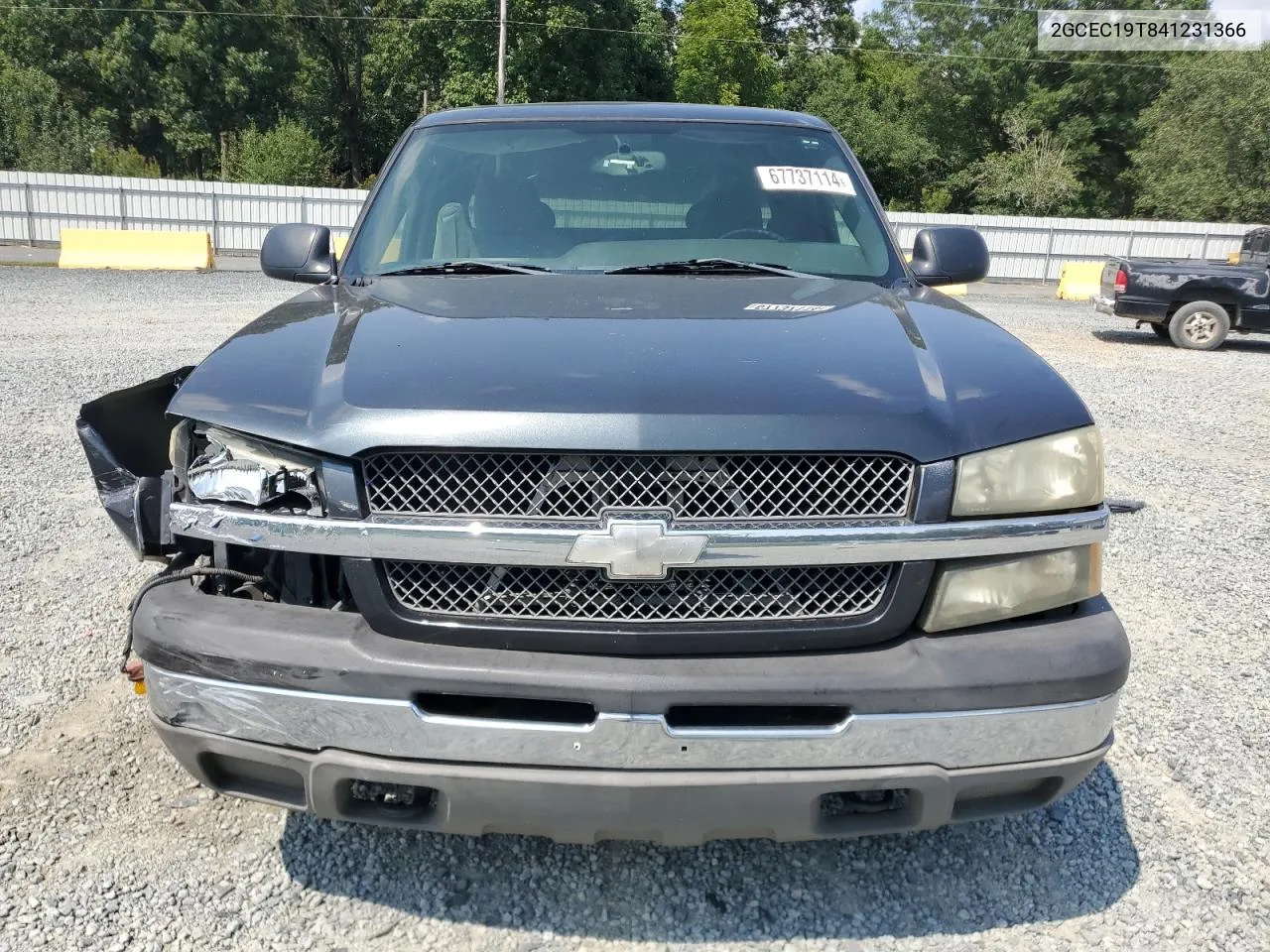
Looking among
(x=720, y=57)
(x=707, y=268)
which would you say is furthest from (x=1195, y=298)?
(x=720, y=57)

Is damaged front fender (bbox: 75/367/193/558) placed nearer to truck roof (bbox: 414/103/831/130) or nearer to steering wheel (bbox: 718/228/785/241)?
truck roof (bbox: 414/103/831/130)

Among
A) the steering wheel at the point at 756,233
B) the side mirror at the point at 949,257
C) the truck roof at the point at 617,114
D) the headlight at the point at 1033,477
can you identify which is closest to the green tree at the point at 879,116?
the truck roof at the point at 617,114

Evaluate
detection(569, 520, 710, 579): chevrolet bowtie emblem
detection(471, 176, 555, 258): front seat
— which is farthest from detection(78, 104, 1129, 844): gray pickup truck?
detection(471, 176, 555, 258): front seat

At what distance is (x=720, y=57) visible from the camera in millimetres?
45094

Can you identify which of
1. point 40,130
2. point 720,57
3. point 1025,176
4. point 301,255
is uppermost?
point 720,57

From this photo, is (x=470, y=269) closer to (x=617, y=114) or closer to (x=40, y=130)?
(x=617, y=114)

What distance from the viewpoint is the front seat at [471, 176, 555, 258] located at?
324 centimetres

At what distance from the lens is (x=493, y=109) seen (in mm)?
3811

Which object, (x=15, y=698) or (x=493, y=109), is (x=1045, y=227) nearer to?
(x=493, y=109)

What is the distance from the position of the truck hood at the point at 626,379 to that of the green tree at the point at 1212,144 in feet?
130

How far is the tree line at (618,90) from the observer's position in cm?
3675

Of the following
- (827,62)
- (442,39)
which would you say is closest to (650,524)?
(442,39)

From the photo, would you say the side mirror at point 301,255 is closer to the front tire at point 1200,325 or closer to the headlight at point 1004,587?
the headlight at point 1004,587

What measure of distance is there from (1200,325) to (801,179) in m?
12.5
